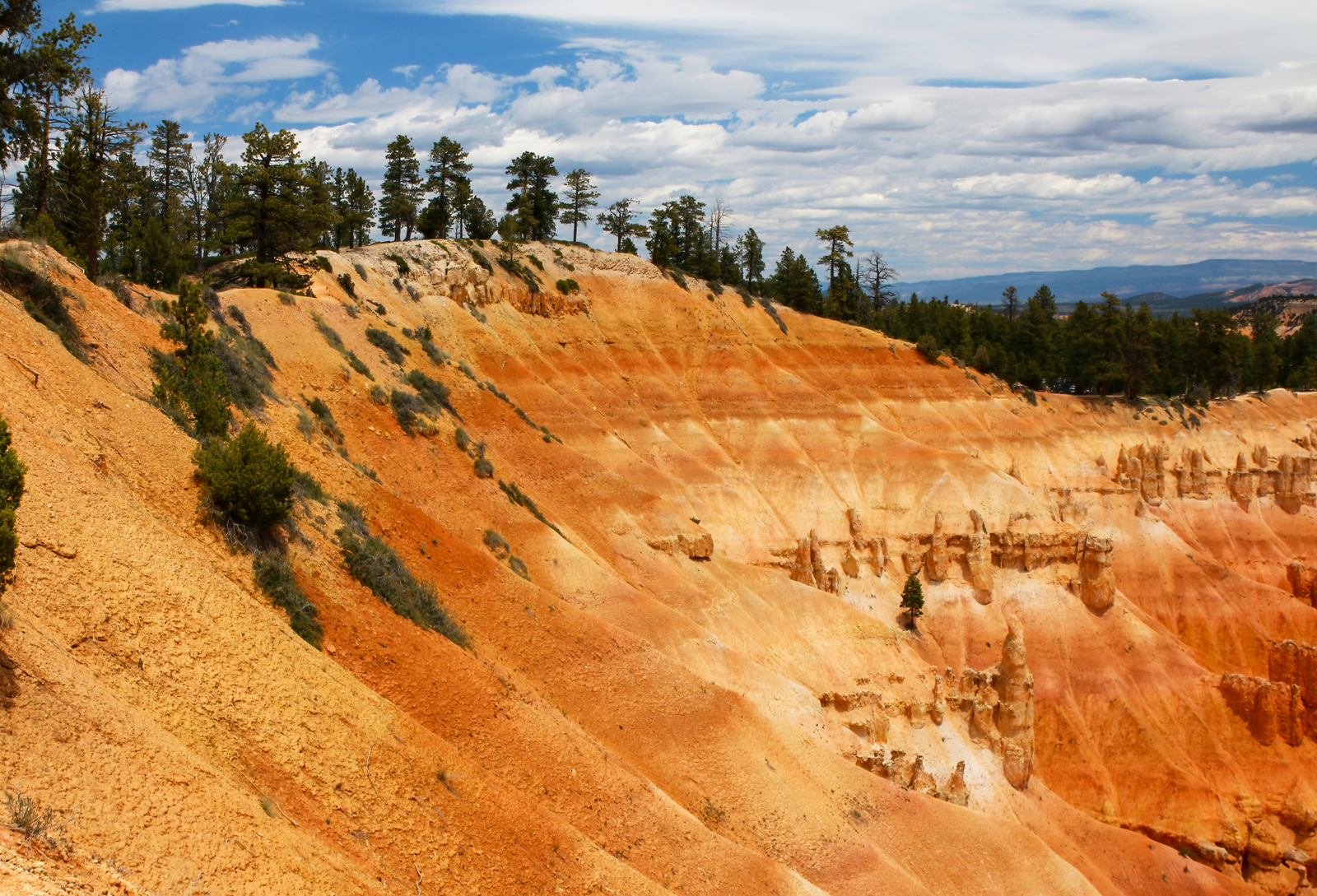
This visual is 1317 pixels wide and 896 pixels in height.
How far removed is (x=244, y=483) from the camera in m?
17.2

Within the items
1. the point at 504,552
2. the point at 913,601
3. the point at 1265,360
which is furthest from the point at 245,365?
the point at 1265,360

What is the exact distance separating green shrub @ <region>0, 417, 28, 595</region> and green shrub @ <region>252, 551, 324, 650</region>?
195 inches

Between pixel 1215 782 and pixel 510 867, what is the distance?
44.5 meters

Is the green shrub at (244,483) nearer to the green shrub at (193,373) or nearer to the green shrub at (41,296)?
the green shrub at (193,373)

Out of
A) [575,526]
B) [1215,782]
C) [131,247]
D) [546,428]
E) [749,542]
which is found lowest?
[1215,782]

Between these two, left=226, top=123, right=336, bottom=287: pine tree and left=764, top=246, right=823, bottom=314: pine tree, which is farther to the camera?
left=764, top=246, right=823, bottom=314: pine tree

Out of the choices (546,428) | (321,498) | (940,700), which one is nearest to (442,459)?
(321,498)

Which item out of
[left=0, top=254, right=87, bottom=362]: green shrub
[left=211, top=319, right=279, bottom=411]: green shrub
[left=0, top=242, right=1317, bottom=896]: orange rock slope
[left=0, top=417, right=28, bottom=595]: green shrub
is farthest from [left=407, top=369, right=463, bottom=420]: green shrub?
[left=0, top=417, right=28, bottom=595]: green shrub

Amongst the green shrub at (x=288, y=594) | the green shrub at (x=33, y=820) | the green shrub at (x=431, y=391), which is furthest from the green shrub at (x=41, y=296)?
the green shrub at (x=431, y=391)

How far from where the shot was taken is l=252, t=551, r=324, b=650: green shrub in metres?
16.5

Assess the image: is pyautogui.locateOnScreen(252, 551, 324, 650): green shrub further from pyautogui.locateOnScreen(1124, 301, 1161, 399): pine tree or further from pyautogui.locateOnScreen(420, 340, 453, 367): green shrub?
pyautogui.locateOnScreen(1124, 301, 1161, 399): pine tree

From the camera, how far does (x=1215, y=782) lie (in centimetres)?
4406

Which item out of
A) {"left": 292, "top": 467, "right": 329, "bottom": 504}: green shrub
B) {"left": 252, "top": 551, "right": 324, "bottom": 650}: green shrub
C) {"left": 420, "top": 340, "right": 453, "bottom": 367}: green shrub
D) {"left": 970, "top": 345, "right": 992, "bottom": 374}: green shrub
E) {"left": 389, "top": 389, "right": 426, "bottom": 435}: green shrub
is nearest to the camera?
{"left": 252, "top": 551, "right": 324, "bottom": 650}: green shrub

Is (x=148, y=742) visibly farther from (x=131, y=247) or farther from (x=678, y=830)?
(x=131, y=247)
